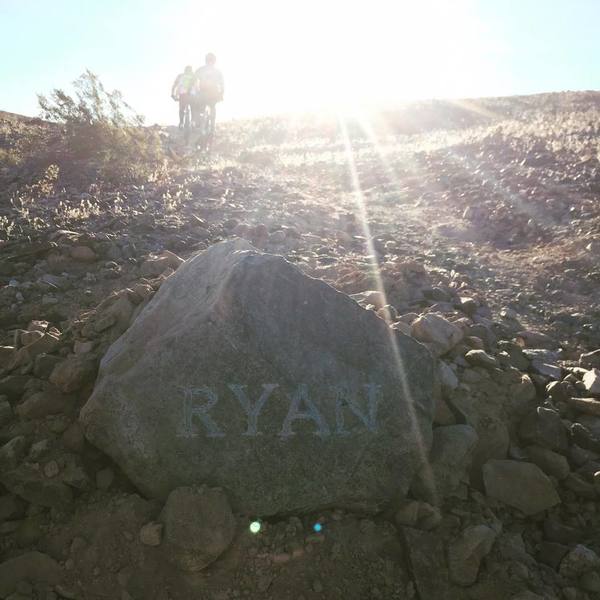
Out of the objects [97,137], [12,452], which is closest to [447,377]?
[12,452]

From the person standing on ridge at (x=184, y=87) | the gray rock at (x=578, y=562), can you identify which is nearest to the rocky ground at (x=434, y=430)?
the gray rock at (x=578, y=562)

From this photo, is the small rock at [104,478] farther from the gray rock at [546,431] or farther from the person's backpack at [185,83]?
the person's backpack at [185,83]

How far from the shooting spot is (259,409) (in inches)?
96.3

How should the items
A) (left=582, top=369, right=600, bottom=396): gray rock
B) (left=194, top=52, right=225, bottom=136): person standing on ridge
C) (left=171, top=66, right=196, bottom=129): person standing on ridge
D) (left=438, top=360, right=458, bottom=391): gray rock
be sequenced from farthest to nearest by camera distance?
1. (left=171, top=66, right=196, bottom=129): person standing on ridge
2. (left=194, top=52, right=225, bottom=136): person standing on ridge
3. (left=582, top=369, right=600, bottom=396): gray rock
4. (left=438, top=360, right=458, bottom=391): gray rock

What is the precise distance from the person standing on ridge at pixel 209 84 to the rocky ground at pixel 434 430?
20.4 feet

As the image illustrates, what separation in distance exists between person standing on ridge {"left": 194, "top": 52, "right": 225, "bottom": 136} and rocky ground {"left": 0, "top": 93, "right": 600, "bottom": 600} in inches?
244

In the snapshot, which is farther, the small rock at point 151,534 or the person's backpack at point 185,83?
the person's backpack at point 185,83

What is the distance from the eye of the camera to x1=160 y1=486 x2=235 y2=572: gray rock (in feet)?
7.23

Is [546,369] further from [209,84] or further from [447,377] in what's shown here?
[209,84]

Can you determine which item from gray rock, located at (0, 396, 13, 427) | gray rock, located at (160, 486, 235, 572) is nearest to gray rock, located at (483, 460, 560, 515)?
gray rock, located at (160, 486, 235, 572)

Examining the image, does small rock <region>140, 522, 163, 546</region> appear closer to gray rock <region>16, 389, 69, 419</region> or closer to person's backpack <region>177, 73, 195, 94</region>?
gray rock <region>16, 389, 69, 419</region>

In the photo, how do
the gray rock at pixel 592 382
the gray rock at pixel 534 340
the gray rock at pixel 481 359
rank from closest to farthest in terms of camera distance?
1. the gray rock at pixel 592 382
2. the gray rock at pixel 481 359
3. the gray rock at pixel 534 340

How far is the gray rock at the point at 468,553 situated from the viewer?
227 cm

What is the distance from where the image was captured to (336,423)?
2494 mm
